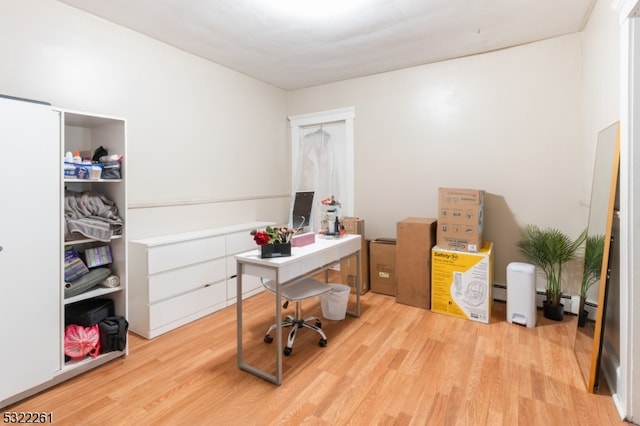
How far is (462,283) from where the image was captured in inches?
123

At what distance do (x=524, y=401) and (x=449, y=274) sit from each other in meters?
1.38

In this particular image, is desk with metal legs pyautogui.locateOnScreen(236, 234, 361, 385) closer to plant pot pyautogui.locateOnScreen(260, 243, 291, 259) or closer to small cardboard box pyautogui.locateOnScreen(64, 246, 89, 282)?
plant pot pyautogui.locateOnScreen(260, 243, 291, 259)

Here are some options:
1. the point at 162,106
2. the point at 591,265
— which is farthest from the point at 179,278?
the point at 591,265

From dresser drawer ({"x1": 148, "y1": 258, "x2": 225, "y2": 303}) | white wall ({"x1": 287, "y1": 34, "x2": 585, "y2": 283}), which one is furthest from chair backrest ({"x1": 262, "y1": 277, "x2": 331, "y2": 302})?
white wall ({"x1": 287, "y1": 34, "x2": 585, "y2": 283})

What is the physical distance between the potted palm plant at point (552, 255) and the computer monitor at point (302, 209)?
231 cm

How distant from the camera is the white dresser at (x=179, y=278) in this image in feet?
9.14

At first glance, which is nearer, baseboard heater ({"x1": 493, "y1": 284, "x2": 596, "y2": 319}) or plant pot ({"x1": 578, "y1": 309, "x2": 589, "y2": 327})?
plant pot ({"x1": 578, "y1": 309, "x2": 589, "y2": 327})

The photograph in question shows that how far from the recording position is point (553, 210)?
328 centimetres

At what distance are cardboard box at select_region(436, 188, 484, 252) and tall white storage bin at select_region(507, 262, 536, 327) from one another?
1.34 ft

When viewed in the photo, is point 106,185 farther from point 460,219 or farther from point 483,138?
point 483,138

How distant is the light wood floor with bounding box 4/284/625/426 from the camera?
1821mm

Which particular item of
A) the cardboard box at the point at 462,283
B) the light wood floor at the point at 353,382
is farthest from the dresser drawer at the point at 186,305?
the cardboard box at the point at 462,283

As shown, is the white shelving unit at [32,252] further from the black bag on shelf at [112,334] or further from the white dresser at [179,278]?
the white dresser at [179,278]

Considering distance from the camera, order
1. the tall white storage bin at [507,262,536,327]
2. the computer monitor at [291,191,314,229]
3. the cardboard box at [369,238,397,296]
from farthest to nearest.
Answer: the cardboard box at [369,238,397,296] → the computer monitor at [291,191,314,229] → the tall white storage bin at [507,262,536,327]
